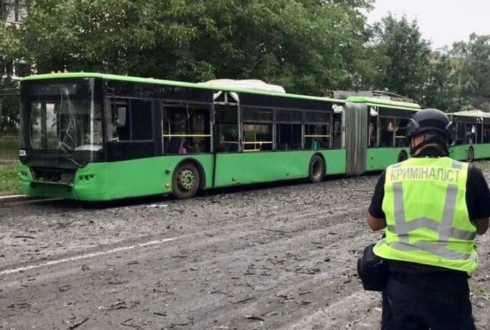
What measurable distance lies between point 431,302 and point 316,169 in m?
16.7

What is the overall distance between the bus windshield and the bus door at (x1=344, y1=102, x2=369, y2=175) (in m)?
10.7

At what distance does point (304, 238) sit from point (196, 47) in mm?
13911

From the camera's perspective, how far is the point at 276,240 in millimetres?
9031

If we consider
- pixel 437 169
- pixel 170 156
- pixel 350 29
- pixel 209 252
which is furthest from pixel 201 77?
pixel 437 169

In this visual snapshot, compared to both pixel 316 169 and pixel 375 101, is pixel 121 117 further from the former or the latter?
pixel 375 101

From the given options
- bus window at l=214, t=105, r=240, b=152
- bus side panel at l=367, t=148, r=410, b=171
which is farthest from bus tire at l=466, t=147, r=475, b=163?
bus window at l=214, t=105, r=240, b=152

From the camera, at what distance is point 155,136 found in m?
13.5

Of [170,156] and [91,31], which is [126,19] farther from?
[170,156]

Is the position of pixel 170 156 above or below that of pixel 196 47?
below

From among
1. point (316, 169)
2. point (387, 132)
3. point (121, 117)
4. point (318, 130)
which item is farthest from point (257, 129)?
point (387, 132)

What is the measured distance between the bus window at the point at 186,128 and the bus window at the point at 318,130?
4818mm

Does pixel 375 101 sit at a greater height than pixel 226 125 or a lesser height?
greater

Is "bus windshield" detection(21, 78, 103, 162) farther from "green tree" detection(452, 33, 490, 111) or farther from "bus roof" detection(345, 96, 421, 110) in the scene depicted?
"green tree" detection(452, 33, 490, 111)

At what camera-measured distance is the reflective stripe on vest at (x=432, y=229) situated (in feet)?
9.84
